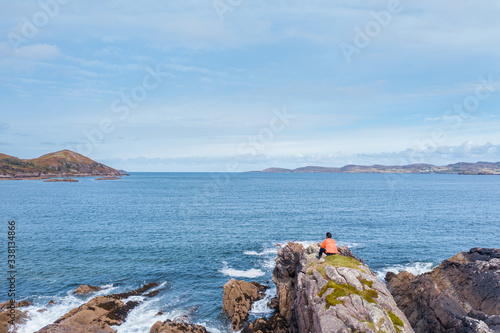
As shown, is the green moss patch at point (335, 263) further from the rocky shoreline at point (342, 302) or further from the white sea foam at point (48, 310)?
the white sea foam at point (48, 310)

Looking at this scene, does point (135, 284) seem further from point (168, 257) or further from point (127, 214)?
point (127, 214)

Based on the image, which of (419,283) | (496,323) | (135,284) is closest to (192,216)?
(135,284)

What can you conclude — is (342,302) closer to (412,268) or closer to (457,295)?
(457,295)

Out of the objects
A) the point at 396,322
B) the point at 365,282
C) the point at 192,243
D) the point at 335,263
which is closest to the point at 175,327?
the point at 335,263

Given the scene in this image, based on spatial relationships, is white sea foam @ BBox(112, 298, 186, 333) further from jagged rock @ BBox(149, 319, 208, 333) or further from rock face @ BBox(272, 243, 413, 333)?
rock face @ BBox(272, 243, 413, 333)

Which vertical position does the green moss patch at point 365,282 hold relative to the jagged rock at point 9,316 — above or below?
above

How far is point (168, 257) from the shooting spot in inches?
1849

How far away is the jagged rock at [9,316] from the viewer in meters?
25.6

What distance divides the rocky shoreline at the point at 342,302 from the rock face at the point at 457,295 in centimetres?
5

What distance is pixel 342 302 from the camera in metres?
18.1

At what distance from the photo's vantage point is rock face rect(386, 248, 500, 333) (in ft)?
67.6

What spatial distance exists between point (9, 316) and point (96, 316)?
7.25 meters

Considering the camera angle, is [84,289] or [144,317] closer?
[144,317]

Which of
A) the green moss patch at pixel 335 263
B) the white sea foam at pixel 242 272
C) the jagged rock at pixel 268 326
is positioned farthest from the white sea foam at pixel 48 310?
the green moss patch at pixel 335 263
